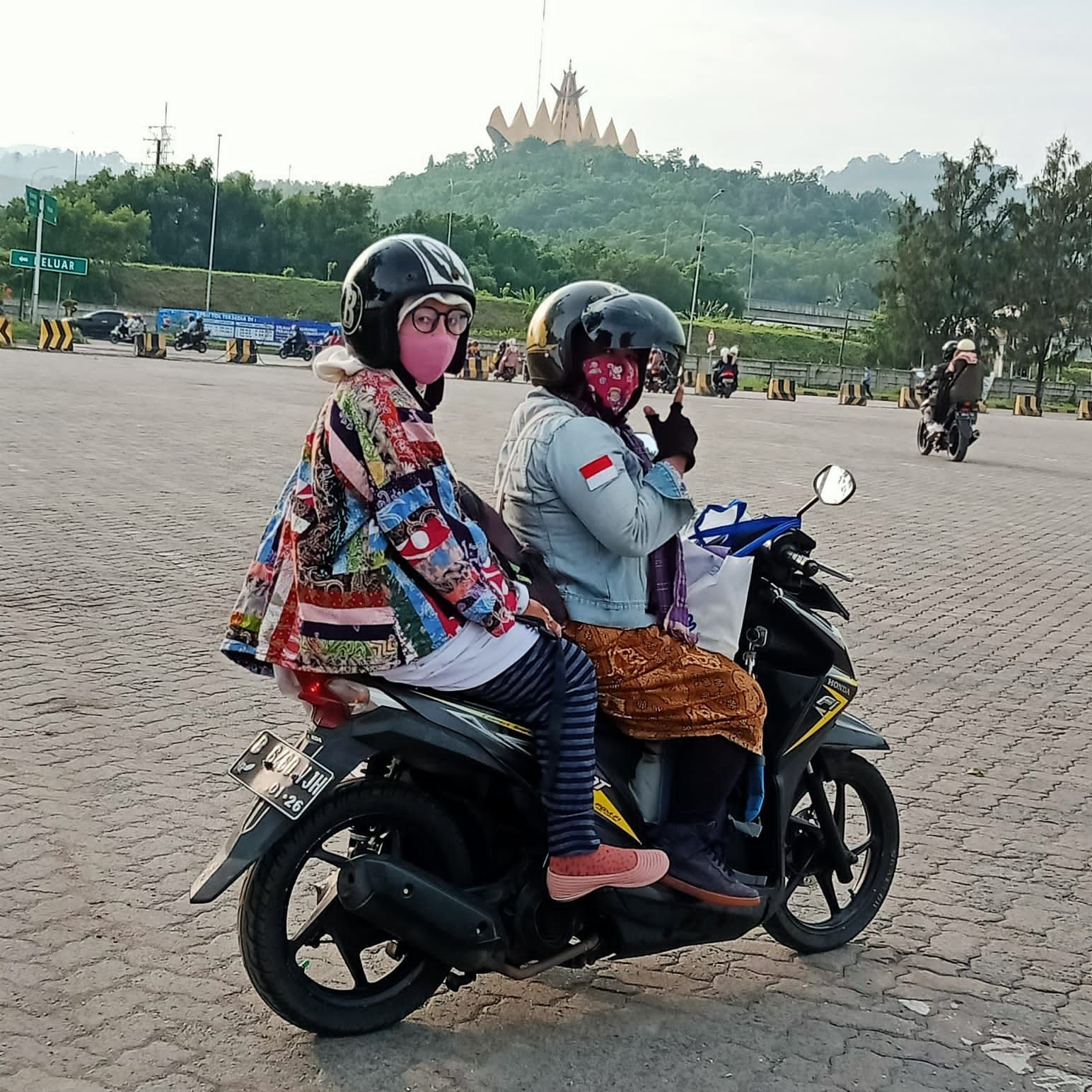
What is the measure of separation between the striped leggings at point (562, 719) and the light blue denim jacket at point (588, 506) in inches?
9.5

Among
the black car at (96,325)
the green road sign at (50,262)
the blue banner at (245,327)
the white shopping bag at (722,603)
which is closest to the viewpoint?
the white shopping bag at (722,603)

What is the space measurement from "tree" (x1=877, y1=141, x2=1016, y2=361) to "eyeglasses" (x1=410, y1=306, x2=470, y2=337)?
6821 centimetres

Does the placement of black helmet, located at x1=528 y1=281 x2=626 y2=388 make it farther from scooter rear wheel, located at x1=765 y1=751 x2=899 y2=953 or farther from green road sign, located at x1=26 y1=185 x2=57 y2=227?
green road sign, located at x1=26 y1=185 x2=57 y2=227

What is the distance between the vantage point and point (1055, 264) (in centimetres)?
6688

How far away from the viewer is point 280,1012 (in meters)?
3.08

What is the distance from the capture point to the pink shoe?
314 centimetres

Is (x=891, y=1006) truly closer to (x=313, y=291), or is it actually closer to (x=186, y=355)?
(x=186, y=355)

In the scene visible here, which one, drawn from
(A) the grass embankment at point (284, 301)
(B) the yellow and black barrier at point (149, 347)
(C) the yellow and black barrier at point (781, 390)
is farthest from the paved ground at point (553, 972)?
(A) the grass embankment at point (284, 301)

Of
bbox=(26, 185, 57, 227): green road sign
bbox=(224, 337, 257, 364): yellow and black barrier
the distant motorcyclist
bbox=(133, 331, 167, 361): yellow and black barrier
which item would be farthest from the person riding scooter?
the distant motorcyclist

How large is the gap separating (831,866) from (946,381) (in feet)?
56.1

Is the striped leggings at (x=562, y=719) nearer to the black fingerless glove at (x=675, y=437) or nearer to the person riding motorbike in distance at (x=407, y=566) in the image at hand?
the person riding motorbike in distance at (x=407, y=566)

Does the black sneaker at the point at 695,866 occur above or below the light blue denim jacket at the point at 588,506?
below

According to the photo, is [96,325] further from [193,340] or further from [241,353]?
[241,353]

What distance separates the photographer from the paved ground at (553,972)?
3.18m
